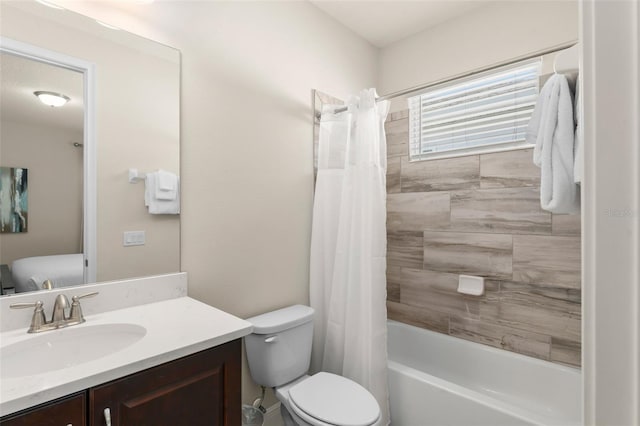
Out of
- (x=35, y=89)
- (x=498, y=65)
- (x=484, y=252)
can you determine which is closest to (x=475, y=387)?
(x=484, y=252)

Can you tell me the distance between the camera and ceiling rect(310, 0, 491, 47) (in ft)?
7.00

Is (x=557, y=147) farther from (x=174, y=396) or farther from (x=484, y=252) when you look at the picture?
(x=174, y=396)

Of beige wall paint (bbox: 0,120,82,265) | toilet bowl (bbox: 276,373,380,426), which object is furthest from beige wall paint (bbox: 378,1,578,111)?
beige wall paint (bbox: 0,120,82,265)

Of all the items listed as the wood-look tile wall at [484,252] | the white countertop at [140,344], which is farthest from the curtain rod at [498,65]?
the white countertop at [140,344]

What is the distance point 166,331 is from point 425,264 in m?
1.86

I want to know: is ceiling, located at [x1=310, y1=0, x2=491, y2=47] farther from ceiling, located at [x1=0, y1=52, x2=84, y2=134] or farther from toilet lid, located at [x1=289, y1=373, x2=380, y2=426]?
toilet lid, located at [x1=289, y1=373, x2=380, y2=426]

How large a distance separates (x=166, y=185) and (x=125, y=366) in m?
0.83

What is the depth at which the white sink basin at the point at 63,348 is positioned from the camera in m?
1.00

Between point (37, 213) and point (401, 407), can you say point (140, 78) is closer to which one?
point (37, 213)

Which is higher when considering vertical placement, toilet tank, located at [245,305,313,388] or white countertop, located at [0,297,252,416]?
white countertop, located at [0,297,252,416]

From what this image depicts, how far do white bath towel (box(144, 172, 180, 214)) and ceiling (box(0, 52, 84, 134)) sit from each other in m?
0.32

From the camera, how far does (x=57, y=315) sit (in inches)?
45.3

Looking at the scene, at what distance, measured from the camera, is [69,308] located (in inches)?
46.7

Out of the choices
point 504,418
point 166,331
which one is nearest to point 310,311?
point 166,331
